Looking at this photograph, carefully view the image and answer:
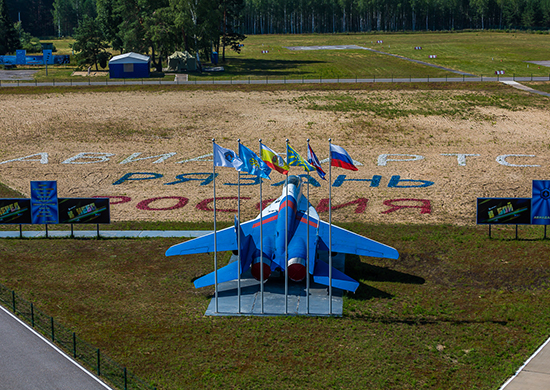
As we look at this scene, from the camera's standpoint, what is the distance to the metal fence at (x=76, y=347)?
21.1 meters

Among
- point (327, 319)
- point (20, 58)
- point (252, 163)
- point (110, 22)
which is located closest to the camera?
point (252, 163)

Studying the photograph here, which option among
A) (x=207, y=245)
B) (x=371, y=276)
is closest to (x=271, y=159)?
(x=207, y=245)

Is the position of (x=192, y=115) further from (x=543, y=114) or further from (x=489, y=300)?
(x=489, y=300)

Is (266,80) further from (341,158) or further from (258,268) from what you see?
(341,158)

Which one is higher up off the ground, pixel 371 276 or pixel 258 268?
pixel 258 268

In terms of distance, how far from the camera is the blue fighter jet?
27.8 metres

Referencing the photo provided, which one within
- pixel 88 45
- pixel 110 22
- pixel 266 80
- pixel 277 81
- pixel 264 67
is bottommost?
pixel 277 81

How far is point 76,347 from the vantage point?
23.5 meters

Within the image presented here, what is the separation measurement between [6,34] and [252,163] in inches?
5151

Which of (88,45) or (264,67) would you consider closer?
(88,45)

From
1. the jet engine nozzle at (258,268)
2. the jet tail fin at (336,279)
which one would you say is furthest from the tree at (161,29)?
the jet tail fin at (336,279)

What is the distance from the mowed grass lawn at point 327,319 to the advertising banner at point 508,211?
1285mm

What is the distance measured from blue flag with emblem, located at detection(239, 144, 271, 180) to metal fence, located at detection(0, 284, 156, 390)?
9210 millimetres

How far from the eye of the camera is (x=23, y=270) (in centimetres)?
3197
